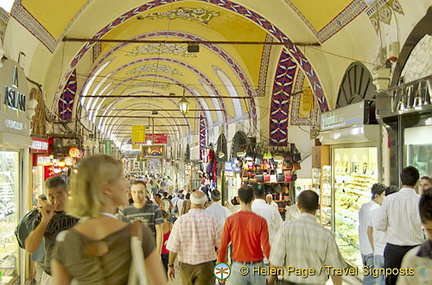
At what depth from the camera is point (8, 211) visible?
6648 millimetres

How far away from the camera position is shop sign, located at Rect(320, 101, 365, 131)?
24.1 feet

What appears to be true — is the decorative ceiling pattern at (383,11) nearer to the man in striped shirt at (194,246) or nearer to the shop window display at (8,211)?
the man in striped shirt at (194,246)

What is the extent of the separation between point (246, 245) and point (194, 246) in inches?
19.3

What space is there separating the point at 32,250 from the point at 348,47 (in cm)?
712

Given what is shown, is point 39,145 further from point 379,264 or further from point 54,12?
point 379,264

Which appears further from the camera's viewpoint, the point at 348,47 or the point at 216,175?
the point at 216,175

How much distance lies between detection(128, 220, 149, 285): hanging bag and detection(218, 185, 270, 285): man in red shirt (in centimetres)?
274

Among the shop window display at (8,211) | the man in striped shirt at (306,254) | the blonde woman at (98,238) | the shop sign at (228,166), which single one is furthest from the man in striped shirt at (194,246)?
the shop sign at (228,166)

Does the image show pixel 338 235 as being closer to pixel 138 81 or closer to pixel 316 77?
pixel 316 77

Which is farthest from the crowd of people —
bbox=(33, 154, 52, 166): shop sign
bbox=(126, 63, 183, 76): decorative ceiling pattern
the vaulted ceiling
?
bbox=(126, 63, 183, 76): decorative ceiling pattern

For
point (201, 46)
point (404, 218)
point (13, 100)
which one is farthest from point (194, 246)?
point (201, 46)

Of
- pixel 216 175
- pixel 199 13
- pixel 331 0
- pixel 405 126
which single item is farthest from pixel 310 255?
pixel 216 175

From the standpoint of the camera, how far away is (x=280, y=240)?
335 cm

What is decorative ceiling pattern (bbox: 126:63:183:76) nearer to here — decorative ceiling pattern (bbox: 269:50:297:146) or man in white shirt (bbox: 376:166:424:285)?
decorative ceiling pattern (bbox: 269:50:297:146)
